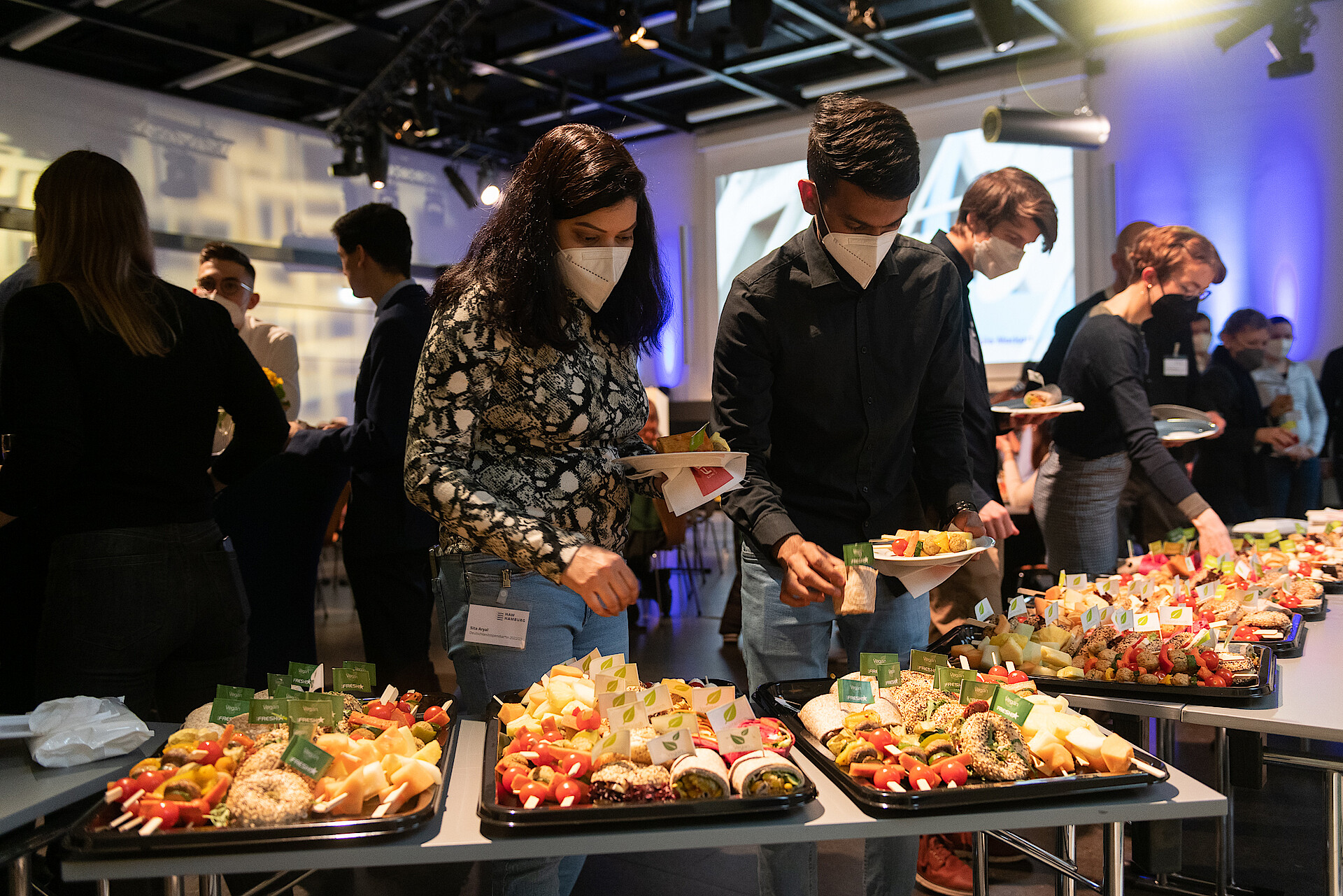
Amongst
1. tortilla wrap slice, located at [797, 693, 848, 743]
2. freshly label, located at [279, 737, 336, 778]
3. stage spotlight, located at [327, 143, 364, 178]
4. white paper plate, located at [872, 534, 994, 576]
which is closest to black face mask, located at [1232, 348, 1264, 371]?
white paper plate, located at [872, 534, 994, 576]

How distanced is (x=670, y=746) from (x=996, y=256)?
73.4 inches

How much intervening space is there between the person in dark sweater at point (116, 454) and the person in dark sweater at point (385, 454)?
859mm

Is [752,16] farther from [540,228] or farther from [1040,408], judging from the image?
[540,228]

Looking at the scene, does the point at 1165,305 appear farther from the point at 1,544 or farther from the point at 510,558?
the point at 1,544

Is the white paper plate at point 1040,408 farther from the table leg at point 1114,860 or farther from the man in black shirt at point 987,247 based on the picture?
the table leg at point 1114,860

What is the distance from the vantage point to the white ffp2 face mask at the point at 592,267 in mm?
1604

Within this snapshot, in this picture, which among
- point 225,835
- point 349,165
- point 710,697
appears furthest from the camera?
point 349,165

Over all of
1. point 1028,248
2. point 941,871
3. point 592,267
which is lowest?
point 941,871

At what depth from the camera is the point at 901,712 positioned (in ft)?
4.57

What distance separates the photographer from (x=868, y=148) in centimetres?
160

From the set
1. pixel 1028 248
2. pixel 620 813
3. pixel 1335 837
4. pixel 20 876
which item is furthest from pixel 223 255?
pixel 1028 248

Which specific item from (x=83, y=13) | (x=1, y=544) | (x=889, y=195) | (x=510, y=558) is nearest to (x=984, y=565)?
(x=889, y=195)

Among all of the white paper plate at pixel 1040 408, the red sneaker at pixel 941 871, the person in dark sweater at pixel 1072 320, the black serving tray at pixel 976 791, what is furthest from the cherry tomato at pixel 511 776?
the person in dark sweater at pixel 1072 320

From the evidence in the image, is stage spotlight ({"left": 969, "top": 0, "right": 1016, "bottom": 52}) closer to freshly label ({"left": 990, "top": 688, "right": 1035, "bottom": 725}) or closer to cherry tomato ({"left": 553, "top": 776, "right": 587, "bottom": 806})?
freshly label ({"left": 990, "top": 688, "right": 1035, "bottom": 725})
